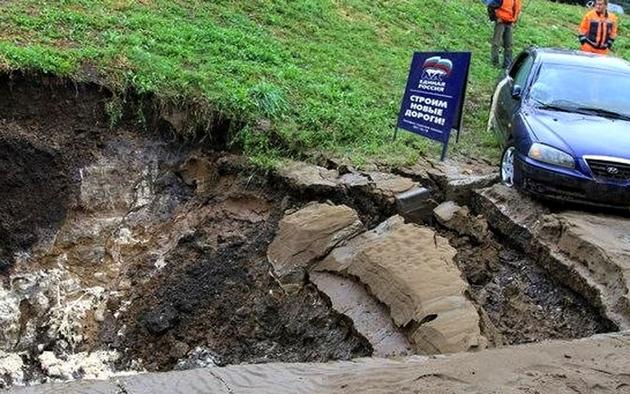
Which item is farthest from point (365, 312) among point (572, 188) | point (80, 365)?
point (80, 365)

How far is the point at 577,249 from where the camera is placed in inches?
251

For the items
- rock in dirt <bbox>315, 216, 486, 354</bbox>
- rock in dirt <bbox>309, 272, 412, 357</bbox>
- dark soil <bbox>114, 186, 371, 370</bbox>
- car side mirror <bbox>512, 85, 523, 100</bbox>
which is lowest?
dark soil <bbox>114, 186, 371, 370</bbox>

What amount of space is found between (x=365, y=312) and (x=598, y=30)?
1012 cm

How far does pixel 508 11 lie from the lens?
45.4 ft

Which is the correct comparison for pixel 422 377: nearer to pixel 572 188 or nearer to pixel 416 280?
pixel 416 280

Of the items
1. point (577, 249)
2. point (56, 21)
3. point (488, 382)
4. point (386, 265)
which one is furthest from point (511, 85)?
point (56, 21)

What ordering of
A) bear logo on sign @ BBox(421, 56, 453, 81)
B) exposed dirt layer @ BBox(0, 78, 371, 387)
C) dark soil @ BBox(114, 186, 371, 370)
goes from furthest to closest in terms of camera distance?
bear logo on sign @ BBox(421, 56, 453, 81) → exposed dirt layer @ BBox(0, 78, 371, 387) → dark soil @ BBox(114, 186, 371, 370)

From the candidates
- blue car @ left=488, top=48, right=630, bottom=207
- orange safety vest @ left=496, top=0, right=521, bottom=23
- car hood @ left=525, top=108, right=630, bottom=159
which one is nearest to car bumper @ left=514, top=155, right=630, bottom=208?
blue car @ left=488, top=48, right=630, bottom=207

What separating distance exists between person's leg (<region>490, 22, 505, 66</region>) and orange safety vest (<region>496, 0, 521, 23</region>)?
234mm

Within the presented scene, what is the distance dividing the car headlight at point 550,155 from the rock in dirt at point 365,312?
246 centimetres

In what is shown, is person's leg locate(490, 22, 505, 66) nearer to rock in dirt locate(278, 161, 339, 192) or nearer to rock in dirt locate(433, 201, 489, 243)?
rock in dirt locate(278, 161, 339, 192)

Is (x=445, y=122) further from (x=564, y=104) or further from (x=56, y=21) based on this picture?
(x=56, y=21)

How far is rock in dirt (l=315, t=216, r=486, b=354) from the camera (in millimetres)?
5145

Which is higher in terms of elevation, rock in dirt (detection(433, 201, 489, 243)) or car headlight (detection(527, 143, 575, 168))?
car headlight (detection(527, 143, 575, 168))
